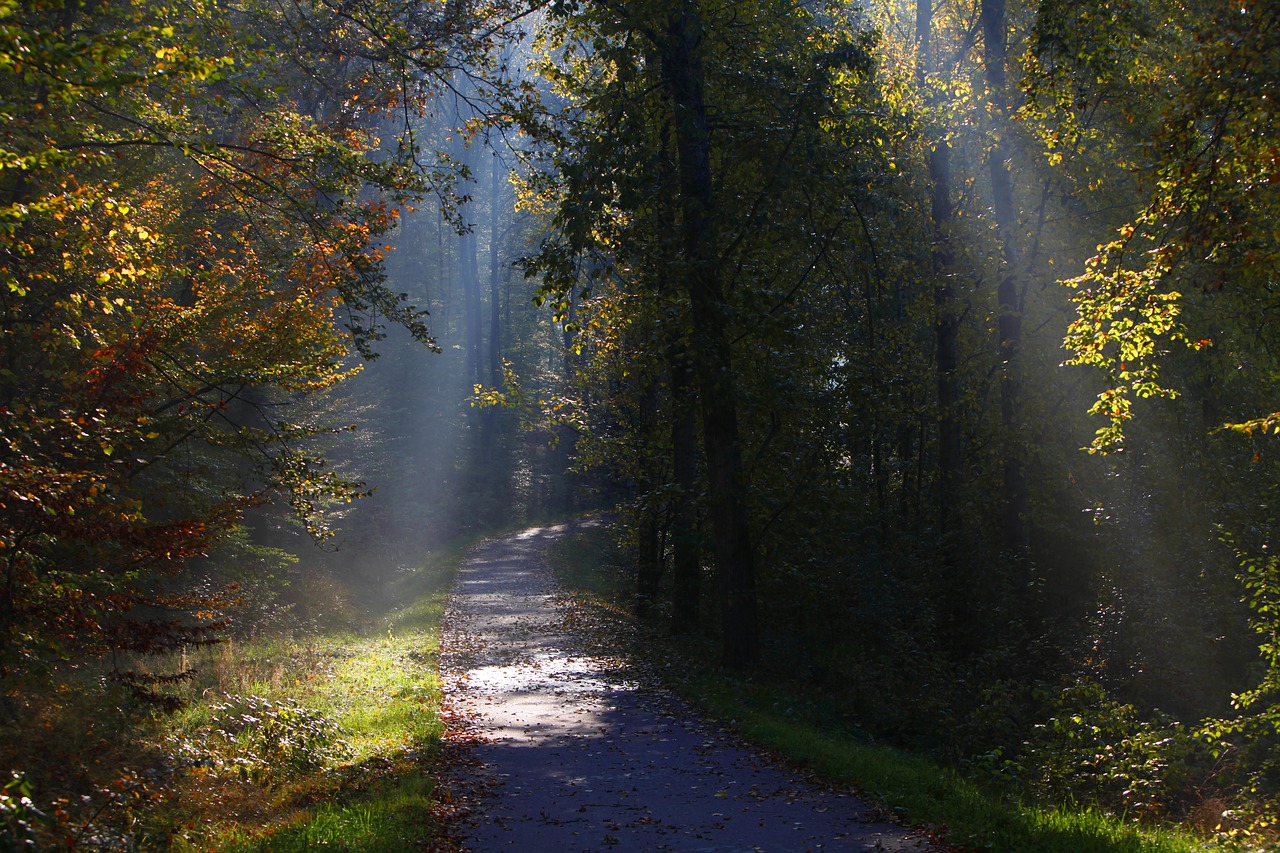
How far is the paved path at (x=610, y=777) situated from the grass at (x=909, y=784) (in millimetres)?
325

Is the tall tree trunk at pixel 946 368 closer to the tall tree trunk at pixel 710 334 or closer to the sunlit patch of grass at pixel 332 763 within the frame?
the tall tree trunk at pixel 710 334

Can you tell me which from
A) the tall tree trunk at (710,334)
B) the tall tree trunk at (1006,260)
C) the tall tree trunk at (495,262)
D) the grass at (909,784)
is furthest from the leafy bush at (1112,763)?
the tall tree trunk at (495,262)

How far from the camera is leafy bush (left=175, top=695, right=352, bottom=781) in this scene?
28.6ft

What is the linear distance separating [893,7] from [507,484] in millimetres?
34781

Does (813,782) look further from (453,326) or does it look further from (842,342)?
(453,326)

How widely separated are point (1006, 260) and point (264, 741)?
14.5 metres

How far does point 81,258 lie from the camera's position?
33.4 ft

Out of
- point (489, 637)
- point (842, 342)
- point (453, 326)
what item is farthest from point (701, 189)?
point (453, 326)

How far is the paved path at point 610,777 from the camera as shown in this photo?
734 centimetres

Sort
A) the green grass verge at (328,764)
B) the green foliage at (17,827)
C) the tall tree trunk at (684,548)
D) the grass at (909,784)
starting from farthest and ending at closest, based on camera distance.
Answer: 1. the tall tree trunk at (684,548)
2. the green grass verge at (328,764)
3. the grass at (909,784)
4. the green foliage at (17,827)

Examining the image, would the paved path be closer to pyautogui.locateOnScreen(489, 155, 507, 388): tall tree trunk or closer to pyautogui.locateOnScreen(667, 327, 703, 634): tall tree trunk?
pyautogui.locateOnScreen(667, 327, 703, 634): tall tree trunk

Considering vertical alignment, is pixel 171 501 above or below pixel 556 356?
below

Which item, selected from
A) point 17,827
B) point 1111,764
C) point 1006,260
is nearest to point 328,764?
point 17,827

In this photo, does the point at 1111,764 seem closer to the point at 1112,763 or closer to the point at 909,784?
the point at 1112,763
